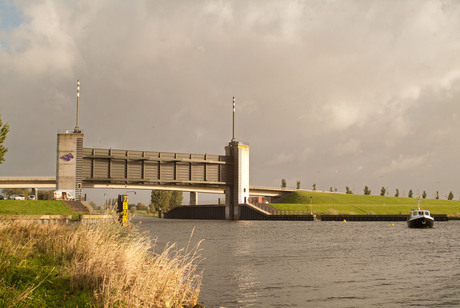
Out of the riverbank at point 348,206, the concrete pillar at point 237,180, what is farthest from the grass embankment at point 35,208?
the riverbank at point 348,206

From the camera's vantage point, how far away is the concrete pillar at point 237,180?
11750 centimetres

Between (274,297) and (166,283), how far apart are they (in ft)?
23.9

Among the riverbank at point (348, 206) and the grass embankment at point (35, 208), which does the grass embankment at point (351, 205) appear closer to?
the riverbank at point (348, 206)

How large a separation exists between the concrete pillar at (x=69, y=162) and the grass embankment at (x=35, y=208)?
13049 mm

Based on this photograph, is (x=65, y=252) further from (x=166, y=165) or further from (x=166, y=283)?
(x=166, y=165)

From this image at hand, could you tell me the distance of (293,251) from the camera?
37844mm

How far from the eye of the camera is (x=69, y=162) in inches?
3757

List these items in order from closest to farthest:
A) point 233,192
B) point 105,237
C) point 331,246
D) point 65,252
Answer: point 65,252 < point 105,237 < point 331,246 < point 233,192

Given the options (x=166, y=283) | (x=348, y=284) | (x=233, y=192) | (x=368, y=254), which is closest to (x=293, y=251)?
(x=368, y=254)

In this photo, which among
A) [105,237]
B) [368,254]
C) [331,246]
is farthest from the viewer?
[331,246]

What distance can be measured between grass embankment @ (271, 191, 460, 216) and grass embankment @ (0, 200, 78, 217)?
6278 cm

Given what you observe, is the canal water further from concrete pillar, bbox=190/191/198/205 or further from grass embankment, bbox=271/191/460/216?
concrete pillar, bbox=190/191/198/205

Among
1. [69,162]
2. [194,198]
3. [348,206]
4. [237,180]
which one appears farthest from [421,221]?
[194,198]

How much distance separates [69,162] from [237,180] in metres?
40.7
